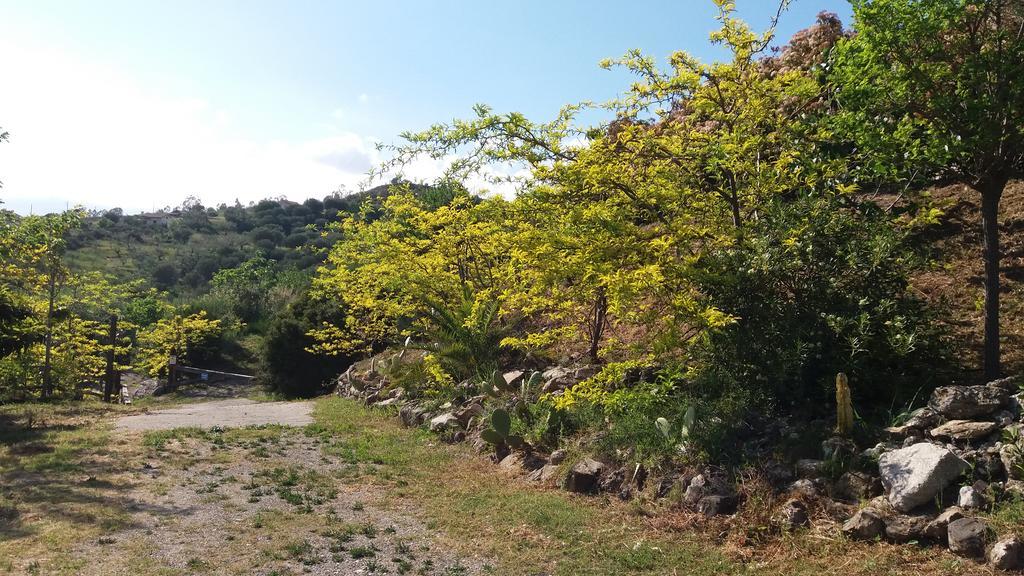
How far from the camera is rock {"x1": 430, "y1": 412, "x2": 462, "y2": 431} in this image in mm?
10555

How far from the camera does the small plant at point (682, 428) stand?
6543mm

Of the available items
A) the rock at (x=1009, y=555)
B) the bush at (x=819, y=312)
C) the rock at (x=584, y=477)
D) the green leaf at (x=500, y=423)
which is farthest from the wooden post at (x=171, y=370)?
the rock at (x=1009, y=555)

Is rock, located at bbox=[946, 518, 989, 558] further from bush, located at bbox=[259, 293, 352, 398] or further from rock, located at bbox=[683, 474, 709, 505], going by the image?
bush, located at bbox=[259, 293, 352, 398]

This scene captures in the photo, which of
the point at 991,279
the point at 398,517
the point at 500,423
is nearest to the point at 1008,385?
the point at 991,279

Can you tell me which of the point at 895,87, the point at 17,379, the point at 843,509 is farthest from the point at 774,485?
the point at 17,379

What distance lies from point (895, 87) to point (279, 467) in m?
7.79

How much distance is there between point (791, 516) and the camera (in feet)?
17.4

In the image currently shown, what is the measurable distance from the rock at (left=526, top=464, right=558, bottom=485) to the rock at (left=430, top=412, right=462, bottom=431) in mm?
2808

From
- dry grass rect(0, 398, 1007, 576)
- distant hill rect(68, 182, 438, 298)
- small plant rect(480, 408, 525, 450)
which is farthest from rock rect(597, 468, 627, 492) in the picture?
distant hill rect(68, 182, 438, 298)

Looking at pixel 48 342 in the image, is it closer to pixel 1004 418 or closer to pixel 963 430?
pixel 963 430

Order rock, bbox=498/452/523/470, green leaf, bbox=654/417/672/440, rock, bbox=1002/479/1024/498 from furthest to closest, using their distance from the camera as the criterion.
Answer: rock, bbox=498/452/523/470 < green leaf, bbox=654/417/672/440 < rock, bbox=1002/479/1024/498

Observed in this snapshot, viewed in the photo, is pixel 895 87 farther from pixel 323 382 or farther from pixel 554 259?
pixel 323 382

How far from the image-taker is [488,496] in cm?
722

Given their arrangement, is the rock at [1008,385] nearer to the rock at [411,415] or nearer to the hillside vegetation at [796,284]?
the hillside vegetation at [796,284]
